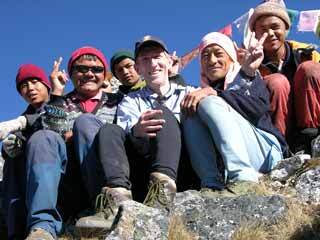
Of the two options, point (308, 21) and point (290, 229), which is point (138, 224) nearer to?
point (290, 229)

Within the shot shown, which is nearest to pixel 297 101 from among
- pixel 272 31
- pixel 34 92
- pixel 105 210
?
pixel 272 31

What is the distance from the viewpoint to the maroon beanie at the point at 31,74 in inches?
295

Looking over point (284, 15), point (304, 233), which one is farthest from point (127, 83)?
point (304, 233)

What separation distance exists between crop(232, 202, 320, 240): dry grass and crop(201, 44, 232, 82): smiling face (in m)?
2.25

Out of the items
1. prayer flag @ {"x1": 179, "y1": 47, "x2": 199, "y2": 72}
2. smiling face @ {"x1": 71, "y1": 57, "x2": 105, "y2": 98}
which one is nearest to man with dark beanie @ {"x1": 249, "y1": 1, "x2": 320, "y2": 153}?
smiling face @ {"x1": 71, "y1": 57, "x2": 105, "y2": 98}

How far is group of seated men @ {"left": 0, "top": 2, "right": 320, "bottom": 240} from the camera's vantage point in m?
5.76

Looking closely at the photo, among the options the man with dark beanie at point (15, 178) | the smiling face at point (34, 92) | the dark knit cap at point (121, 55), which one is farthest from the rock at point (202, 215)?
the dark knit cap at point (121, 55)

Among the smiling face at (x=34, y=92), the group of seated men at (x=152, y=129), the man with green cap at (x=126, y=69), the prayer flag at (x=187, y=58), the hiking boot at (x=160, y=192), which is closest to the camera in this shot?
the hiking boot at (x=160, y=192)

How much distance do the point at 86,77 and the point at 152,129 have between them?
1.67 metres

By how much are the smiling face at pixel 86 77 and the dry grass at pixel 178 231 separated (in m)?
2.55

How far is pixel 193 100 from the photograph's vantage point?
6.23 metres

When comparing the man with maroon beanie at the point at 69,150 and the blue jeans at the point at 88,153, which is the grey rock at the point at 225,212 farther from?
the man with maroon beanie at the point at 69,150

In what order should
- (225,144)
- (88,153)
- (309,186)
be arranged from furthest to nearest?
(88,153)
(225,144)
(309,186)

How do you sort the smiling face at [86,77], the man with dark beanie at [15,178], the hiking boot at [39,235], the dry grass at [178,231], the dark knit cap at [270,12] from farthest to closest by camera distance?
the dark knit cap at [270,12], the smiling face at [86,77], the man with dark beanie at [15,178], the hiking boot at [39,235], the dry grass at [178,231]
